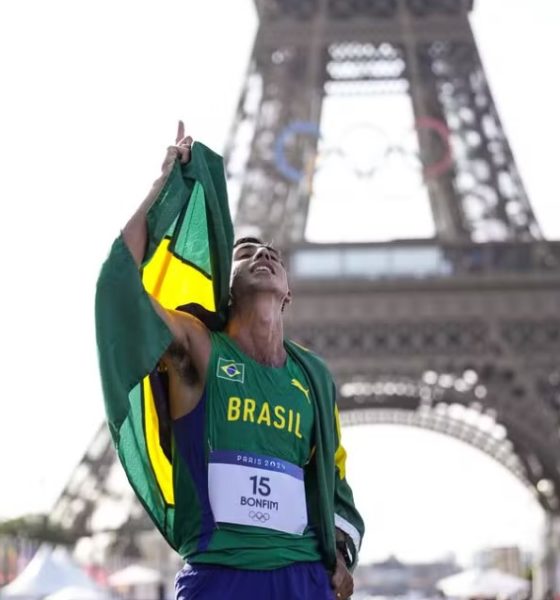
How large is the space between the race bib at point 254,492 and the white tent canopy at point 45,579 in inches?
607

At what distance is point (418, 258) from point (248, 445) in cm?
2633

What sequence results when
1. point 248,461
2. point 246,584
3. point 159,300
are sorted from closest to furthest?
point 246,584, point 248,461, point 159,300

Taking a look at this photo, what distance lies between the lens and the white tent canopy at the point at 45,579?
18.3 metres

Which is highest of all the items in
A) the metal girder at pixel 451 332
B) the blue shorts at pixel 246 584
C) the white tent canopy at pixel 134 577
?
the metal girder at pixel 451 332

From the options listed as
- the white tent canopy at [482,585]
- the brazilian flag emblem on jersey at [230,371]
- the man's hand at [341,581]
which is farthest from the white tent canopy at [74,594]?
the brazilian flag emblem on jersey at [230,371]

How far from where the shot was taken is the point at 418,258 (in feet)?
96.9

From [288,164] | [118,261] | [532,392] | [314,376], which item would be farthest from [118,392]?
[288,164]

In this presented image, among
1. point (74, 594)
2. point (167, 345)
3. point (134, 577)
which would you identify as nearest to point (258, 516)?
point (167, 345)

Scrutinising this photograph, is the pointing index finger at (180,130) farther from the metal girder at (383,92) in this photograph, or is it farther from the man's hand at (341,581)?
the metal girder at (383,92)

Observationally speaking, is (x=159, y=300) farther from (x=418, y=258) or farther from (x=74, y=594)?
(x=418, y=258)

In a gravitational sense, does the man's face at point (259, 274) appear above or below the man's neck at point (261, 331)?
above

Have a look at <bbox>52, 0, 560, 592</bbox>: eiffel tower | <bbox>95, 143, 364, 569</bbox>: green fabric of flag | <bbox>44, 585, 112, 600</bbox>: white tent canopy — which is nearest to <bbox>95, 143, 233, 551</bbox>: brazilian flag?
<bbox>95, 143, 364, 569</bbox>: green fabric of flag

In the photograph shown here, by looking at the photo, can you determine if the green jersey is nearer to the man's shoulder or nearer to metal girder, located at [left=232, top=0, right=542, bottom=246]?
the man's shoulder

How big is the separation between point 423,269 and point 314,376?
26030 millimetres
